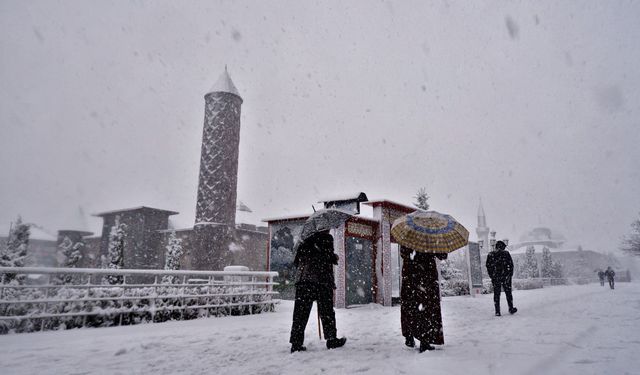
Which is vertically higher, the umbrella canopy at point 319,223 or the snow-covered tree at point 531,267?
the umbrella canopy at point 319,223

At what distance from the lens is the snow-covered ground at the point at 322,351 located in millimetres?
4277

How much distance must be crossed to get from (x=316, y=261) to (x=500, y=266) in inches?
257

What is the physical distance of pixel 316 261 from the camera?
5.52 metres

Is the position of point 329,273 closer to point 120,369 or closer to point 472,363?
point 472,363

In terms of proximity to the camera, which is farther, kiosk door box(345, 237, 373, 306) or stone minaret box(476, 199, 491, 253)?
stone minaret box(476, 199, 491, 253)

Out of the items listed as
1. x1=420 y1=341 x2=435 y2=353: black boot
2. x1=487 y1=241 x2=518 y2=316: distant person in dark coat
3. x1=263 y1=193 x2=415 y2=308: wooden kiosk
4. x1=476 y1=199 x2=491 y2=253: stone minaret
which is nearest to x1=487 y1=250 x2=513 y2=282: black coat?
x1=487 y1=241 x2=518 y2=316: distant person in dark coat

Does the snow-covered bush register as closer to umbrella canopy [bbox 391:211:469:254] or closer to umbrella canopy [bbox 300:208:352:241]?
umbrella canopy [bbox 300:208:352:241]

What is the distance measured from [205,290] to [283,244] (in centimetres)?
579

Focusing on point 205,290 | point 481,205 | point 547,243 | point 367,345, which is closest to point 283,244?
point 205,290

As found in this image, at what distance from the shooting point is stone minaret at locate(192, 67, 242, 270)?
1268 inches

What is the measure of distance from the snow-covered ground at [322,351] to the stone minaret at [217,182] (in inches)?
978

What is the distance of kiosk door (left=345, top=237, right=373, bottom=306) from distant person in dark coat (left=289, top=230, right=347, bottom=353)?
824cm

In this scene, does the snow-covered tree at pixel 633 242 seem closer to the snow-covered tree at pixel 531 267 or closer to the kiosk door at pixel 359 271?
the snow-covered tree at pixel 531 267

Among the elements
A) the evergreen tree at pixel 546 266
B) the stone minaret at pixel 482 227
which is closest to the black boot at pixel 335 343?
the evergreen tree at pixel 546 266
